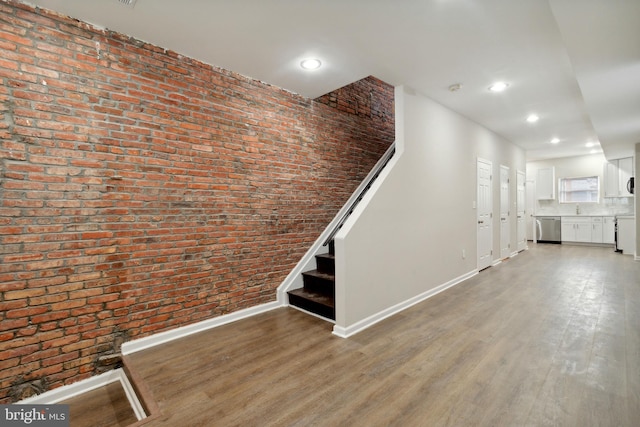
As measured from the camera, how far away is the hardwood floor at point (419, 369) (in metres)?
1.74

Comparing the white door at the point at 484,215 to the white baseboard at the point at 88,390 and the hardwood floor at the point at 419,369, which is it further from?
the white baseboard at the point at 88,390

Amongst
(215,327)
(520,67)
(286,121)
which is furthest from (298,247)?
(520,67)

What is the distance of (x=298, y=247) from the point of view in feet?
12.4

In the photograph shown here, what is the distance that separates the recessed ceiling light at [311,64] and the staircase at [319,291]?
2.17 m

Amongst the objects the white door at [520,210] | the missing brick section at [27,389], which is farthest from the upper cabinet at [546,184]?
the missing brick section at [27,389]

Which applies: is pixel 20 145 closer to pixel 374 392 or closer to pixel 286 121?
pixel 286 121

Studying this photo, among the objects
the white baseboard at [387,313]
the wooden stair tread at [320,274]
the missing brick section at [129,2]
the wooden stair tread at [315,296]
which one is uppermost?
the missing brick section at [129,2]

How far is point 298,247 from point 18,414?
105 inches

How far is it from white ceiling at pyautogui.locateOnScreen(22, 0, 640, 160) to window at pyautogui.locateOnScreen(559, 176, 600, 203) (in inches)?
244

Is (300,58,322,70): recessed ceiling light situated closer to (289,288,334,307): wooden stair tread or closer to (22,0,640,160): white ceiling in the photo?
(22,0,640,160): white ceiling

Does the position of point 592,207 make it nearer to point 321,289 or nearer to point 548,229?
point 548,229

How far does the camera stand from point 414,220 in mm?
3711

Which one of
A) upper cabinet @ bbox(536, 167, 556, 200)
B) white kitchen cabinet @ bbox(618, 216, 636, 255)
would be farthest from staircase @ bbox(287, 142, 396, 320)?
upper cabinet @ bbox(536, 167, 556, 200)

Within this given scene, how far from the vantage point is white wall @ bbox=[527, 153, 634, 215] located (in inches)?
326
